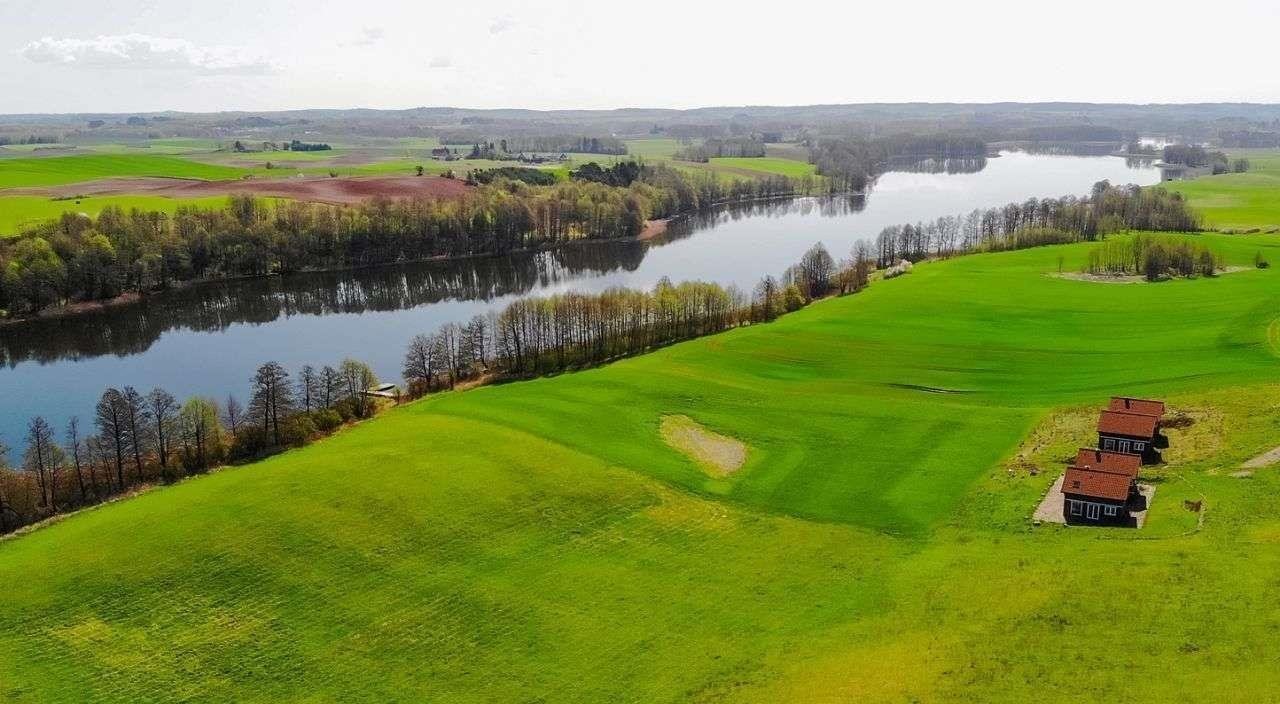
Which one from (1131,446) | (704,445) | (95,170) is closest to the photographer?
(1131,446)

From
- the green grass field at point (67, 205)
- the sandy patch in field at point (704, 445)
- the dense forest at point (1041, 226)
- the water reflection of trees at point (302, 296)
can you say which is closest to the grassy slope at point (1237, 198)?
the dense forest at point (1041, 226)

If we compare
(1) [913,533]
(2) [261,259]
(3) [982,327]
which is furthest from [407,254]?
(1) [913,533]

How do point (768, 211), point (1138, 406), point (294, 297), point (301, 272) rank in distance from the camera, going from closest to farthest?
1. point (1138, 406)
2. point (294, 297)
3. point (301, 272)
4. point (768, 211)

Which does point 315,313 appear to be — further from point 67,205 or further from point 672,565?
point 672,565

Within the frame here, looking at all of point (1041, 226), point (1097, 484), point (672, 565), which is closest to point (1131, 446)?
point (1097, 484)

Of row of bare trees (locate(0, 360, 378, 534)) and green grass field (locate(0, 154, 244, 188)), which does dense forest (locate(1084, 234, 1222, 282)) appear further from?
green grass field (locate(0, 154, 244, 188))

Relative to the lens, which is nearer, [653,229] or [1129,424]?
[1129,424]
